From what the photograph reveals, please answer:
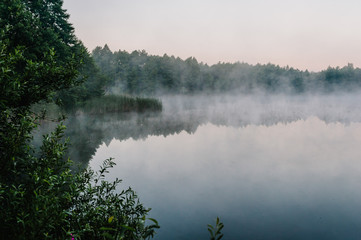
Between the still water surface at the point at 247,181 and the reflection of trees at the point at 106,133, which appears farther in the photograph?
the reflection of trees at the point at 106,133

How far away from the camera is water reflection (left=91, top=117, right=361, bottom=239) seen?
6.75 m

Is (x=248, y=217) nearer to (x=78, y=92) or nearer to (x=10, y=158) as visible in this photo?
(x=10, y=158)

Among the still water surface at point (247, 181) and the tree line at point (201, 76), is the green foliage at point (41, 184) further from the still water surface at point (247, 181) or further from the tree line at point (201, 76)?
the tree line at point (201, 76)

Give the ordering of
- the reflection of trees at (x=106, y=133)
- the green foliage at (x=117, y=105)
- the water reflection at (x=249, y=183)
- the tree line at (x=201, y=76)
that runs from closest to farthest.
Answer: the water reflection at (x=249, y=183)
the reflection of trees at (x=106, y=133)
the green foliage at (x=117, y=105)
the tree line at (x=201, y=76)

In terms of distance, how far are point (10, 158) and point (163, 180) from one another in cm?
689

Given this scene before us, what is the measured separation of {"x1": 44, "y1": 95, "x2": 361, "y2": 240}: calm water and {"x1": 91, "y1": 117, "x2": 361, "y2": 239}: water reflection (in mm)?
31

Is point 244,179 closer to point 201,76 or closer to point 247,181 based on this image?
point 247,181

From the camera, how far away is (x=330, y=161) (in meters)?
12.9

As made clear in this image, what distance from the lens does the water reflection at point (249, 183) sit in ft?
22.1

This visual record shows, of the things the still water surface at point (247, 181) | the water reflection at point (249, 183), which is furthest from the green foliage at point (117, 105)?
the water reflection at point (249, 183)

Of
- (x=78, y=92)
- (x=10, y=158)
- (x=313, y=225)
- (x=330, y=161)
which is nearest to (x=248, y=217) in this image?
(x=313, y=225)

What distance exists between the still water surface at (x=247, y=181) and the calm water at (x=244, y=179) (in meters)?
0.03

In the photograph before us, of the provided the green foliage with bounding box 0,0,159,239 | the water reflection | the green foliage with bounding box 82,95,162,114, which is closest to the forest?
the green foliage with bounding box 0,0,159,239

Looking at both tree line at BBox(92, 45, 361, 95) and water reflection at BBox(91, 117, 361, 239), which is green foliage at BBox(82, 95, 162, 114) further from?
tree line at BBox(92, 45, 361, 95)
